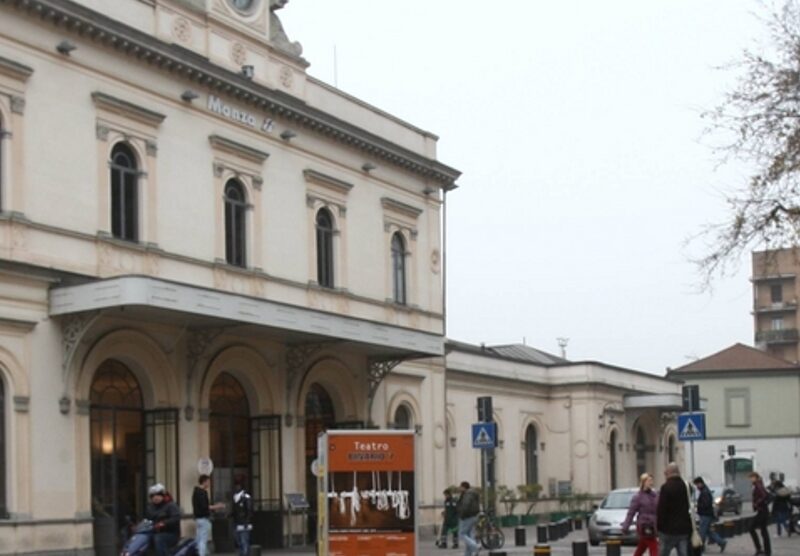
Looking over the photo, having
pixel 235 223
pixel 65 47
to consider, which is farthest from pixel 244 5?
pixel 65 47

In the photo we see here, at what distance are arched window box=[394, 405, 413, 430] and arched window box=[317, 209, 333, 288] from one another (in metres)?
5.34

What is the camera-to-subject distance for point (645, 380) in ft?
223

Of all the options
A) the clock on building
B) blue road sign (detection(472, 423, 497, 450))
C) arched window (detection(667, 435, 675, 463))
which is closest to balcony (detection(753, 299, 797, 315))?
arched window (detection(667, 435, 675, 463))

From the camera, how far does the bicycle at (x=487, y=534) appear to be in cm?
3616

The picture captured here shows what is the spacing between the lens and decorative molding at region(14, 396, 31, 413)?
92.7 ft

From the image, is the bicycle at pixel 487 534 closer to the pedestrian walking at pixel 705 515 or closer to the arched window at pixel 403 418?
the pedestrian walking at pixel 705 515

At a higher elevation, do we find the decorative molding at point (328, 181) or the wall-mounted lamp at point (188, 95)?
the wall-mounted lamp at point (188, 95)

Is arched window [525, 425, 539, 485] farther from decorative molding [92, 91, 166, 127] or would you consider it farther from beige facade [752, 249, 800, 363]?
beige facade [752, 249, 800, 363]

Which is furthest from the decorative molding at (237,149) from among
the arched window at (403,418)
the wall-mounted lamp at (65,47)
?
the arched window at (403,418)

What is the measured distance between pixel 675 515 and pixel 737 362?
242 feet

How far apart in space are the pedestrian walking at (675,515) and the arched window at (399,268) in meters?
22.0

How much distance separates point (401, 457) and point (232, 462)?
13.0 m

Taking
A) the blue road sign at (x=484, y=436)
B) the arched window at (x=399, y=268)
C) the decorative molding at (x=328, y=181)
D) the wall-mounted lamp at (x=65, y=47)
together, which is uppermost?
the wall-mounted lamp at (x=65, y=47)

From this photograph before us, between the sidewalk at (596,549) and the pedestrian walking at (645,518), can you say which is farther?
the sidewalk at (596,549)
